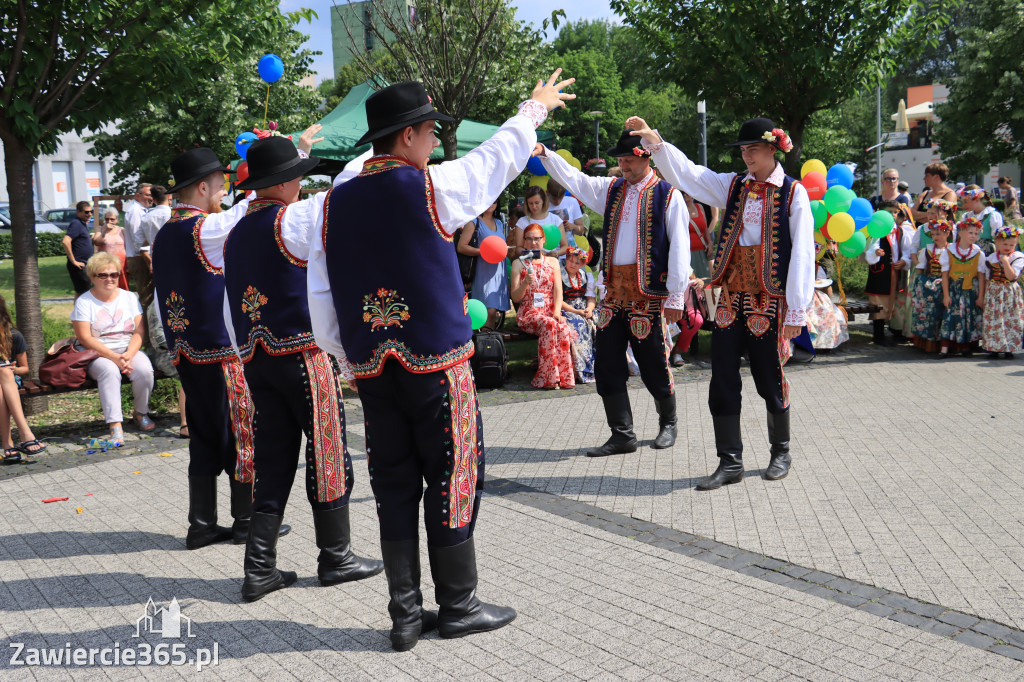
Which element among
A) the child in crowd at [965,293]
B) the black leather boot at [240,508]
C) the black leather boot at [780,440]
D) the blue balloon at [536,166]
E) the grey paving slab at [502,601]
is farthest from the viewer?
the child in crowd at [965,293]

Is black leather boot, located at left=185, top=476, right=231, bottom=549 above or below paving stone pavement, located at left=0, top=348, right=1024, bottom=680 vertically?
above

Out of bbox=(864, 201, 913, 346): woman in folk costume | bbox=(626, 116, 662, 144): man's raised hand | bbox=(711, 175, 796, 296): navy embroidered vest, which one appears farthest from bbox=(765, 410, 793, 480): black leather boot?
bbox=(864, 201, 913, 346): woman in folk costume

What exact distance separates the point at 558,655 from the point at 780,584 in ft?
3.90

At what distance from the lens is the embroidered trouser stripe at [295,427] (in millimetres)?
4035

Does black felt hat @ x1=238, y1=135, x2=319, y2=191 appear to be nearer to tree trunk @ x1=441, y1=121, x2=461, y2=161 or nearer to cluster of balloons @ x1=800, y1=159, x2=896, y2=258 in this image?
cluster of balloons @ x1=800, y1=159, x2=896, y2=258

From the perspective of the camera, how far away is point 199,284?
4.70m

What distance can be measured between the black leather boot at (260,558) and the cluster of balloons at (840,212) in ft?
22.2

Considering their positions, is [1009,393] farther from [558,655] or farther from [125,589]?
[125,589]

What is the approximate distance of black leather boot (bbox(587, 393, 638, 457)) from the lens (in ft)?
21.3

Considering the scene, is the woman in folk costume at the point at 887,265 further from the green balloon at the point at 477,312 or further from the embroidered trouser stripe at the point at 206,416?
the embroidered trouser stripe at the point at 206,416

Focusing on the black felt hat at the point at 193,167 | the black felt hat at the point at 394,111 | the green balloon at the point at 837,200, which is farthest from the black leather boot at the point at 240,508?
the green balloon at the point at 837,200

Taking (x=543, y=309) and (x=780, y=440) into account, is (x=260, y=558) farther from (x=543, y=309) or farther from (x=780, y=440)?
(x=543, y=309)

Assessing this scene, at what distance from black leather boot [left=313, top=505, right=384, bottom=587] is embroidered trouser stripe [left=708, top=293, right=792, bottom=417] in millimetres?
2543

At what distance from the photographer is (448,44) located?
35.3ft
